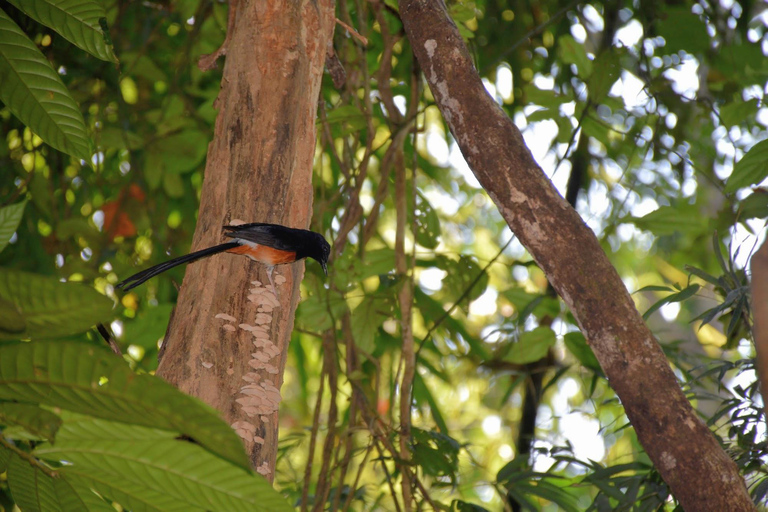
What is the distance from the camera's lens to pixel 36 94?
116 cm

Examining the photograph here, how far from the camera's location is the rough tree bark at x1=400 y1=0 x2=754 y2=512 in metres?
0.97

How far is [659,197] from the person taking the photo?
4.06 meters

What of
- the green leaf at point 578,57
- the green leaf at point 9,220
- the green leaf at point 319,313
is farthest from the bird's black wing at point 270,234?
the green leaf at point 578,57

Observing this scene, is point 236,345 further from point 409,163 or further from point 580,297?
point 409,163

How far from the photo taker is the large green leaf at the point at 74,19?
117 cm

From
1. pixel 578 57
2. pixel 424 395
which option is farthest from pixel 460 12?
pixel 424 395

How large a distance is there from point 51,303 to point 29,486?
1.05 feet

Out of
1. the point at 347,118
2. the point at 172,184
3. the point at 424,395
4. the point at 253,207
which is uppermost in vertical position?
the point at 172,184

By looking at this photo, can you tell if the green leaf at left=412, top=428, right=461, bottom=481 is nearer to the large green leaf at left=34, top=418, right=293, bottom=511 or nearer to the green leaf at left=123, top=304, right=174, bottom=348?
the green leaf at left=123, top=304, right=174, bottom=348

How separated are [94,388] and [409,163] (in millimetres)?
2146

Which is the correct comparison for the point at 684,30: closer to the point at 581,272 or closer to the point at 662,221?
the point at 662,221

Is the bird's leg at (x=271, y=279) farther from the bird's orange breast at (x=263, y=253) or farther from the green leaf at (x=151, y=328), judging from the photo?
the green leaf at (x=151, y=328)

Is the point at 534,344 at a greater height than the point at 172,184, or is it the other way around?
the point at 172,184

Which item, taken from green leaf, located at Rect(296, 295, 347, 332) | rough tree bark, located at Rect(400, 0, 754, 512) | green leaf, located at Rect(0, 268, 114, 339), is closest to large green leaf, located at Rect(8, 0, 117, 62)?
rough tree bark, located at Rect(400, 0, 754, 512)
